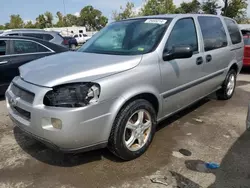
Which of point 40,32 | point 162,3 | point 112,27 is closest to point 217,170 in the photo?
point 112,27

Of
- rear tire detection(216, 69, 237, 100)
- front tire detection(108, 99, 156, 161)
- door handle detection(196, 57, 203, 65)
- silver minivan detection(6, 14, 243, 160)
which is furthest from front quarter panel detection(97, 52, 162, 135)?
rear tire detection(216, 69, 237, 100)

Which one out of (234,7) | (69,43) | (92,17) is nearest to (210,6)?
(234,7)

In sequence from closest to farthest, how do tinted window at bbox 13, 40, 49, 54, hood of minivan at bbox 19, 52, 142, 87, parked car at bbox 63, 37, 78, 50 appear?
hood of minivan at bbox 19, 52, 142, 87
tinted window at bbox 13, 40, 49, 54
parked car at bbox 63, 37, 78, 50

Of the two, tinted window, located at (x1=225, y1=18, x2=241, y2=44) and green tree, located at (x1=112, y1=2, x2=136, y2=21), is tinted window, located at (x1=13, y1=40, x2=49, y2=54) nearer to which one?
tinted window, located at (x1=225, y1=18, x2=241, y2=44)

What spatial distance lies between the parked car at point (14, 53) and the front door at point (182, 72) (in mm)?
3612

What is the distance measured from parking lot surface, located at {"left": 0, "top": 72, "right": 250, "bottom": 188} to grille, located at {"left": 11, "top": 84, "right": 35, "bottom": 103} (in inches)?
33.0

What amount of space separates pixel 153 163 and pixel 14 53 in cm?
420

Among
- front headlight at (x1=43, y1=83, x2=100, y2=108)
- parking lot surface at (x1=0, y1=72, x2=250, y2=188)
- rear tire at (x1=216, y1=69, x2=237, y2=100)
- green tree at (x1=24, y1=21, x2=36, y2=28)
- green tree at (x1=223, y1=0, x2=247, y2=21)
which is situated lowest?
parking lot surface at (x1=0, y1=72, x2=250, y2=188)

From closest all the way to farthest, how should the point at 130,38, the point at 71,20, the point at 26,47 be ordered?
the point at 130,38
the point at 26,47
the point at 71,20

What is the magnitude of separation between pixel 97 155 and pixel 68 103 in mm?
1015

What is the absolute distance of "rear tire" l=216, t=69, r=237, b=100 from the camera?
16.2ft

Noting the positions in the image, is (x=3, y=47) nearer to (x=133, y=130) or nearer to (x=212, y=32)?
(x=133, y=130)

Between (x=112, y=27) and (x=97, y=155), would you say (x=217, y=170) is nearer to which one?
(x=97, y=155)

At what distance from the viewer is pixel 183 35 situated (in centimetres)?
354
